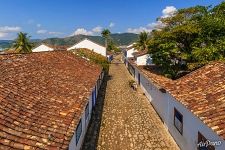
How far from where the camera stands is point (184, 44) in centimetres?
2491

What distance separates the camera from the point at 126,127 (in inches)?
702

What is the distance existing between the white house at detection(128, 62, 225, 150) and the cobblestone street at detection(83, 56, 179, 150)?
0.94 m

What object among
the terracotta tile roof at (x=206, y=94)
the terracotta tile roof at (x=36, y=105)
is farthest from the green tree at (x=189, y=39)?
the terracotta tile roof at (x=36, y=105)

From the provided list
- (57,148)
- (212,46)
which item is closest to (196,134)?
(57,148)

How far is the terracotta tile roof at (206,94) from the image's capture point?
964cm

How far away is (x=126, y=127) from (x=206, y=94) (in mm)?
6982

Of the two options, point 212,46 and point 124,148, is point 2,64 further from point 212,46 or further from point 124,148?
point 212,46

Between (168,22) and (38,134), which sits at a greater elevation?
(168,22)

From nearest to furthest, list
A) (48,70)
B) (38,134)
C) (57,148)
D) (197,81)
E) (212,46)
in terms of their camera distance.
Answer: (57,148) < (38,134) < (197,81) < (48,70) < (212,46)

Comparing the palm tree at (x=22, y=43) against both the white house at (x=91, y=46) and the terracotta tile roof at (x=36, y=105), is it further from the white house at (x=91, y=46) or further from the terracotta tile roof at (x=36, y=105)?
the terracotta tile roof at (x=36, y=105)

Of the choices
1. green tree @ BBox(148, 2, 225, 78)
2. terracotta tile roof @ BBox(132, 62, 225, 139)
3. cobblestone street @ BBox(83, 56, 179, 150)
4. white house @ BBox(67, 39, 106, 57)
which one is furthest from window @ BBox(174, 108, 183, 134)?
white house @ BBox(67, 39, 106, 57)

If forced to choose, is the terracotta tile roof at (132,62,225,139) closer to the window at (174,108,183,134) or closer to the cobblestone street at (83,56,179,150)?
the window at (174,108,183,134)

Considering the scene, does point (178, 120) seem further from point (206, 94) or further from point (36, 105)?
point (36, 105)

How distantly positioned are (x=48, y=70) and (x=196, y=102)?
399 inches
